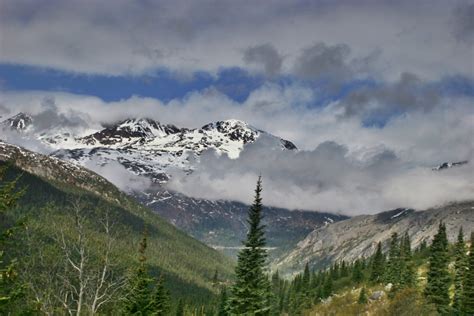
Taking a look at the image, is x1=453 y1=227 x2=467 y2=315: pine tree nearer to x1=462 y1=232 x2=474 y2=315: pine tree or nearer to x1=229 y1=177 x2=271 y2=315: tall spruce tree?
x1=462 y1=232 x2=474 y2=315: pine tree

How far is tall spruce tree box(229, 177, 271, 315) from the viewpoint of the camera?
A: 41.4 m

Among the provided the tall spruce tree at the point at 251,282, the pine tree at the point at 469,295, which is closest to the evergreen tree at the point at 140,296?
the tall spruce tree at the point at 251,282

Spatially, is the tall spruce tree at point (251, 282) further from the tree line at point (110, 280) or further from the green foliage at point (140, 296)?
the green foliage at point (140, 296)

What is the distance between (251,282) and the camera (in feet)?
137

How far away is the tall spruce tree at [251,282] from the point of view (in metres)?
41.4

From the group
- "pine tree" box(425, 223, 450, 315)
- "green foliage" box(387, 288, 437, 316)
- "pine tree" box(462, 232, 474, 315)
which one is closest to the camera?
"pine tree" box(462, 232, 474, 315)

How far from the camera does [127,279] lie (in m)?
40.2

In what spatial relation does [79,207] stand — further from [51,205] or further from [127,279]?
[127,279]

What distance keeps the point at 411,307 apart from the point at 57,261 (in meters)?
59.9

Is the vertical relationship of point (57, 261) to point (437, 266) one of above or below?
below

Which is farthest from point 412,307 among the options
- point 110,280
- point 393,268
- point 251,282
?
point 393,268

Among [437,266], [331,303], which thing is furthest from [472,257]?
[331,303]

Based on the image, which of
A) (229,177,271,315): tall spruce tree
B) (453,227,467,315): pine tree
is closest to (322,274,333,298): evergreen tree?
(453,227,467,315): pine tree

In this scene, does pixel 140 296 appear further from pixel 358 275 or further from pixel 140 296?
pixel 358 275
